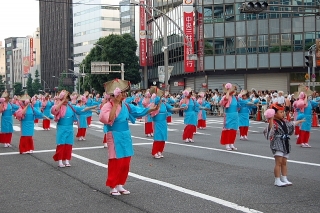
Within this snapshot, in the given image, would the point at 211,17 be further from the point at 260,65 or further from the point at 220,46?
the point at 260,65

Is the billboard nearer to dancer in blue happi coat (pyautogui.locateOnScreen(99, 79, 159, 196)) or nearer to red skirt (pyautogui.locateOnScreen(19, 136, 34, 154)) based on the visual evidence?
red skirt (pyautogui.locateOnScreen(19, 136, 34, 154))

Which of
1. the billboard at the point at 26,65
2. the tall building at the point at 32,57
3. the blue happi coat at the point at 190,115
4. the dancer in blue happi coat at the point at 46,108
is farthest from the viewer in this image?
the billboard at the point at 26,65

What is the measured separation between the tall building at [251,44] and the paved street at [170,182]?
28993mm

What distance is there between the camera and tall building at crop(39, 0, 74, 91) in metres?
124

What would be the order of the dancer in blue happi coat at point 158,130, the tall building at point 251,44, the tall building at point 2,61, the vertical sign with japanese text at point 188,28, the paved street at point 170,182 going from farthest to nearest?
the tall building at point 2,61 → the vertical sign with japanese text at point 188,28 → the tall building at point 251,44 → the dancer in blue happi coat at point 158,130 → the paved street at point 170,182

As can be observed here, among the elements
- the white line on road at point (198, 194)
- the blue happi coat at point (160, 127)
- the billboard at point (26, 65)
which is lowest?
the white line on road at point (198, 194)

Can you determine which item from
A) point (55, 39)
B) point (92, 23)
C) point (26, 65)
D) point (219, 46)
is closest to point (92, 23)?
point (92, 23)

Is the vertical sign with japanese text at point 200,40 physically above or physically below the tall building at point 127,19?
below

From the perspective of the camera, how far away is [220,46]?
149 feet

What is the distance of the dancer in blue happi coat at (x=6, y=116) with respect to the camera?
16844mm

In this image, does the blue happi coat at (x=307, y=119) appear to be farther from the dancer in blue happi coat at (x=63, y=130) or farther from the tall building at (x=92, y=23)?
the tall building at (x=92, y=23)

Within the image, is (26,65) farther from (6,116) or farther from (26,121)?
(26,121)

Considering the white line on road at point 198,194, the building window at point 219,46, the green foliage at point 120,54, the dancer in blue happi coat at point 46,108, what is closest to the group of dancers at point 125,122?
the white line on road at point 198,194

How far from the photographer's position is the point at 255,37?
144 ft
